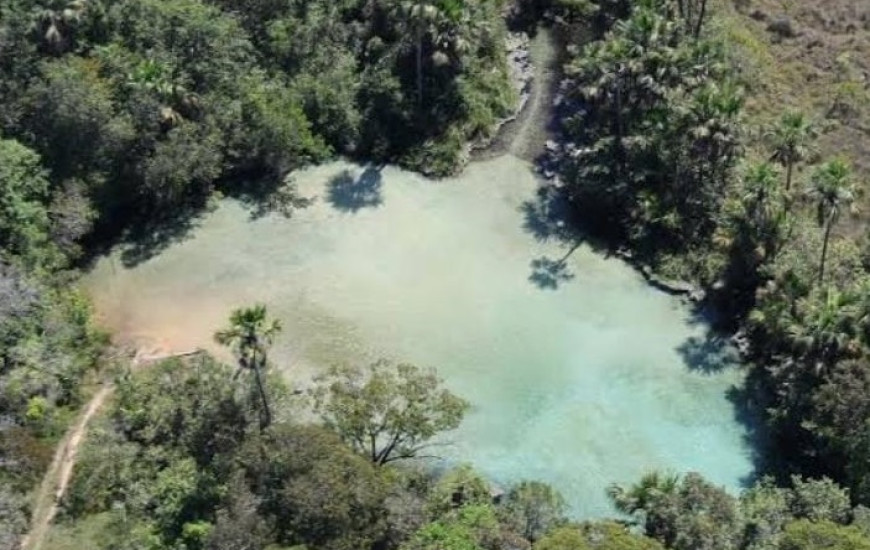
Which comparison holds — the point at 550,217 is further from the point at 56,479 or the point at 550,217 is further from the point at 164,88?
the point at 56,479

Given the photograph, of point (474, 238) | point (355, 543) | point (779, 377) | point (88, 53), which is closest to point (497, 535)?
point (355, 543)

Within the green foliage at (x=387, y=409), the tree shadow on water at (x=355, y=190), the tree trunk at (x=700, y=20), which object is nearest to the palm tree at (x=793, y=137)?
the tree trunk at (x=700, y=20)

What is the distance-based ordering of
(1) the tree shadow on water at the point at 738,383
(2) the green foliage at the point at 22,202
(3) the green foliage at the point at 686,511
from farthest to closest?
1. (2) the green foliage at the point at 22,202
2. (1) the tree shadow on water at the point at 738,383
3. (3) the green foliage at the point at 686,511

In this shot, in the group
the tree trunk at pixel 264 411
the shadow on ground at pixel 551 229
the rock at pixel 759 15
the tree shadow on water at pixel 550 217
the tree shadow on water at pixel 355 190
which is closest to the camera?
the tree trunk at pixel 264 411

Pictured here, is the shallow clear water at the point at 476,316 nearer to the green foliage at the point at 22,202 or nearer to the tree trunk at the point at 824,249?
the green foliage at the point at 22,202

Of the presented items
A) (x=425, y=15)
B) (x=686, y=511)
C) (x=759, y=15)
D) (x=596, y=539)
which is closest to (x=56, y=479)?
(x=596, y=539)

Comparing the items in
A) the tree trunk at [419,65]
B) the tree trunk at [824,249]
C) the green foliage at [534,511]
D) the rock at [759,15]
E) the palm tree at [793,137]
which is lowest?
the green foliage at [534,511]

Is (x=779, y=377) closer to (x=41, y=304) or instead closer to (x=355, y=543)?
(x=355, y=543)
